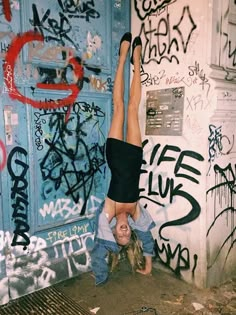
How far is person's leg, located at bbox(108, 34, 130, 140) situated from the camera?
3.67 meters

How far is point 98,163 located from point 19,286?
1.65 m

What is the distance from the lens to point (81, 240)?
12.1 feet

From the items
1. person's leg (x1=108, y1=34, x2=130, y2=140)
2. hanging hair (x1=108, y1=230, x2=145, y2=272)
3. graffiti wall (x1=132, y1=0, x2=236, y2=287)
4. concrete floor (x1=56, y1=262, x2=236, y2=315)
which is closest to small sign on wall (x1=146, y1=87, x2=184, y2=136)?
graffiti wall (x1=132, y1=0, x2=236, y2=287)

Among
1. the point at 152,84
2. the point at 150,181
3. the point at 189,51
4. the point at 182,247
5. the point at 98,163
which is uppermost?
the point at 189,51

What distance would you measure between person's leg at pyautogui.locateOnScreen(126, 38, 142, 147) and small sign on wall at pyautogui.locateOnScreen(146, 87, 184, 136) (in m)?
0.14

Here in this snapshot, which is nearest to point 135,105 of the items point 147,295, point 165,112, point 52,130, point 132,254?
point 165,112

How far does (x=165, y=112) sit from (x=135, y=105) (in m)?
0.44

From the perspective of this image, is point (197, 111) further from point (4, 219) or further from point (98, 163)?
point (4, 219)

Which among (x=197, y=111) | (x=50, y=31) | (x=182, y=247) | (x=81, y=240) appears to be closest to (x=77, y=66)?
(x=50, y=31)

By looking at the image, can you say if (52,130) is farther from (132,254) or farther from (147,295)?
(147,295)

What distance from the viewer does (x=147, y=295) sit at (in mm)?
3223

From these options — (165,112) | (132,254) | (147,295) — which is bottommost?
(147,295)

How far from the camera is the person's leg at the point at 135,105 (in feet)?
12.3

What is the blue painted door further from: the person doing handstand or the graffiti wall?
the graffiti wall
